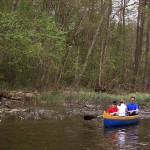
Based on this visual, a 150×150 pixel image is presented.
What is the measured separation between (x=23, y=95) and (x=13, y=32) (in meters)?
4.62

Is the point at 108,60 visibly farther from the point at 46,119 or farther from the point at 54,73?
the point at 46,119

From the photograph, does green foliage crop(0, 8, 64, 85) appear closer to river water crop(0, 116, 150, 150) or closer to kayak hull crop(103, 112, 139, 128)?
river water crop(0, 116, 150, 150)

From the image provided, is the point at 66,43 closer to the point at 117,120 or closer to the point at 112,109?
the point at 112,109

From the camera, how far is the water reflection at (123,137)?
537 inches

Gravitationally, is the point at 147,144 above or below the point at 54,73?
below

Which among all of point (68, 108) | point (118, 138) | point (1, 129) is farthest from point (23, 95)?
point (118, 138)

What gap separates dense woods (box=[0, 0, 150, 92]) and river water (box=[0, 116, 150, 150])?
23.7 feet

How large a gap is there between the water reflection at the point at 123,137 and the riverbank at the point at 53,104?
406 cm

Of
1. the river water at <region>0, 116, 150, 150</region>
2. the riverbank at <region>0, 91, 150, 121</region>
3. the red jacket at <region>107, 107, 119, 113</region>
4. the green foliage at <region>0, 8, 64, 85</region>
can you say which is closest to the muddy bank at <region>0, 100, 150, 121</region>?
the riverbank at <region>0, 91, 150, 121</region>

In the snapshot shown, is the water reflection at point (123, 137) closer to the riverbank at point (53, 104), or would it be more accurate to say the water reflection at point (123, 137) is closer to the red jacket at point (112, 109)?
the red jacket at point (112, 109)

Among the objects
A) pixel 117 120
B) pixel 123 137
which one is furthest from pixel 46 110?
pixel 123 137

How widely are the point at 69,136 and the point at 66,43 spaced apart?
20.6 meters

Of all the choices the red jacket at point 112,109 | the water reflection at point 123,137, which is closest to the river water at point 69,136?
the water reflection at point 123,137

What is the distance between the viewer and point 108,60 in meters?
37.2
